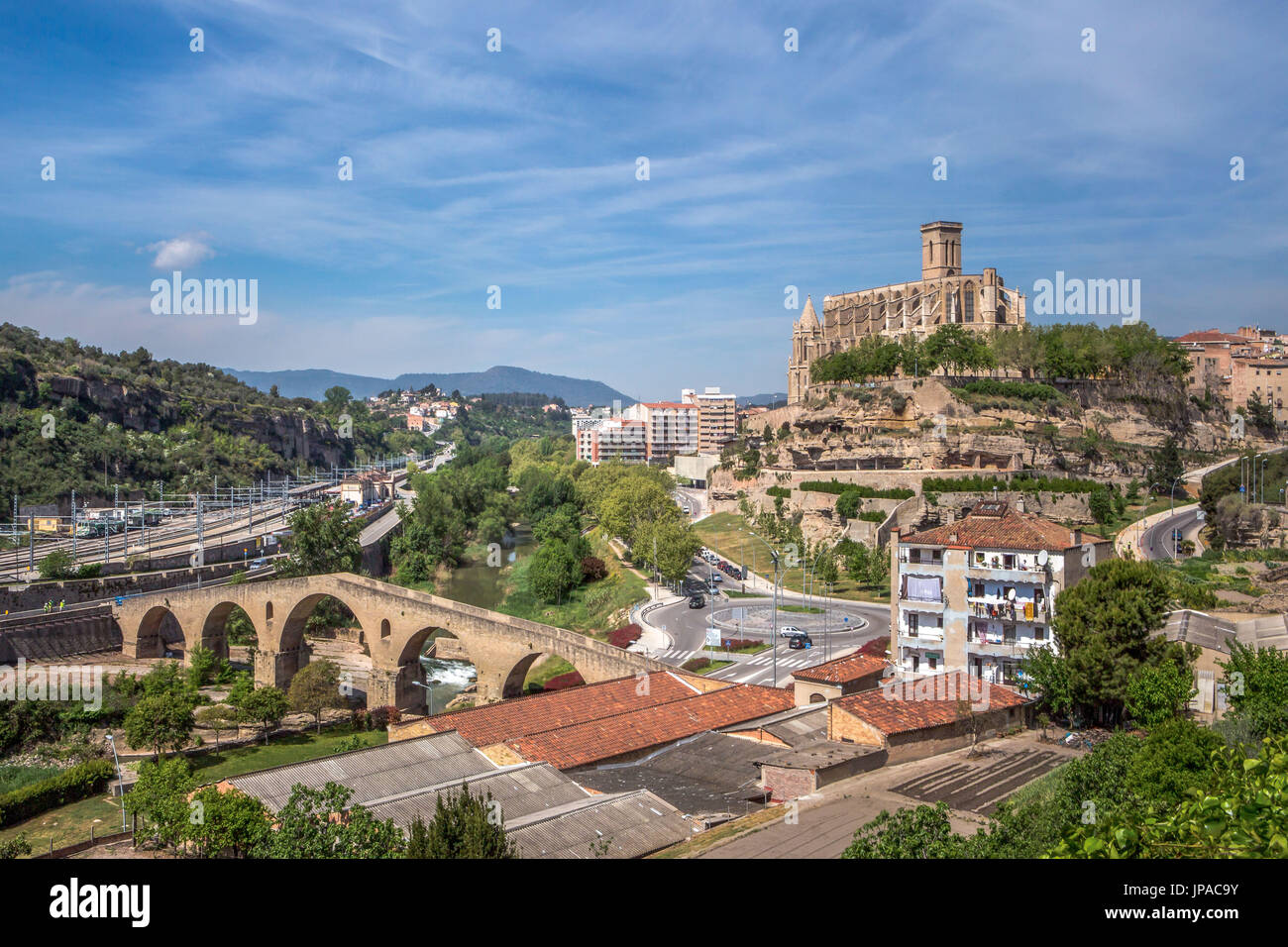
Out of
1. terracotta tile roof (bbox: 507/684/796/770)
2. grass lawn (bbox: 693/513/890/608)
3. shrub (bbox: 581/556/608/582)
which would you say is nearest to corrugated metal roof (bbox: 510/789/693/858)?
terracotta tile roof (bbox: 507/684/796/770)

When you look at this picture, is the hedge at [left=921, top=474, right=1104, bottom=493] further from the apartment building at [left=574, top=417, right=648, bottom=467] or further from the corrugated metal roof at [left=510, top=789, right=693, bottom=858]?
the apartment building at [left=574, top=417, right=648, bottom=467]

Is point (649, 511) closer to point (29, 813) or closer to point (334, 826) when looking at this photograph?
point (29, 813)

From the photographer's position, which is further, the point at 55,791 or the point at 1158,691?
the point at 55,791

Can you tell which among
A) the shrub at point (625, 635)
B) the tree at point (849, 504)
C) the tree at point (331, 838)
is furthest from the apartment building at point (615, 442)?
the tree at point (331, 838)

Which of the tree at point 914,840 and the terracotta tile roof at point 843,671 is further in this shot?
the terracotta tile roof at point 843,671

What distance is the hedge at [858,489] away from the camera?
160ft

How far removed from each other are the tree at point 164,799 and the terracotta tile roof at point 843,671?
13469 mm

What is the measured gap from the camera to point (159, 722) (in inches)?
1047

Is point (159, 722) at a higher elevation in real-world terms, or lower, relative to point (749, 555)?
lower

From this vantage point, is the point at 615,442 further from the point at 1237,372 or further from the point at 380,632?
the point at 380,632

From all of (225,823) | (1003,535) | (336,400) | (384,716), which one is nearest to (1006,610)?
(1003,535)

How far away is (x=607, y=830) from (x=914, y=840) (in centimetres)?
648

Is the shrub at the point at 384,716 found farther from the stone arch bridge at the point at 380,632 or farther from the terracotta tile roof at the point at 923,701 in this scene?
the terracotta tile roof at the point at 923,701

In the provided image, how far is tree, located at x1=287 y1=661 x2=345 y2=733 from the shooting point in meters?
31.3
